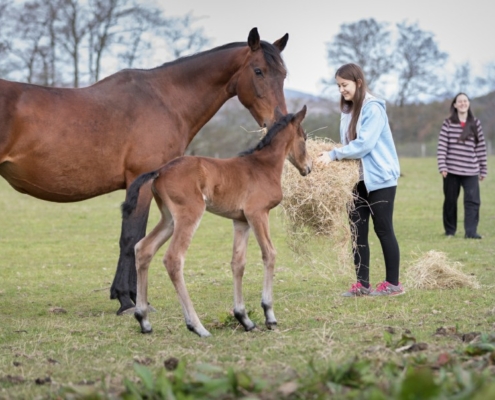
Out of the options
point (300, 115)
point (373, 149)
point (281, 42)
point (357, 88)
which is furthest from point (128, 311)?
point (357, 88)

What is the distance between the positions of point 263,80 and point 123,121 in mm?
1352

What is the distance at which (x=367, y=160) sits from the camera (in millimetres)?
7449

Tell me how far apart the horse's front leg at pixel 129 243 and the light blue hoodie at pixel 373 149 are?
183 cm

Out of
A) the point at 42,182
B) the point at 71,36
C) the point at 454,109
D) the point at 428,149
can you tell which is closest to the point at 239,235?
the point at 42,182

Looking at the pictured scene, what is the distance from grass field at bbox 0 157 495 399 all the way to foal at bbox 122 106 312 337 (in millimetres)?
315

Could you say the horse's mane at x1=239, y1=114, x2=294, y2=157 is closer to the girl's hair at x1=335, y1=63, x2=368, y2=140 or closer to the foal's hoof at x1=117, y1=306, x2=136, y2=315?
the girl's hair at x1=335, y1=63, x2=368, y2=140

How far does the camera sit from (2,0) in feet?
104

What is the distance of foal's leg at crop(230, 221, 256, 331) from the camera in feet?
19.8

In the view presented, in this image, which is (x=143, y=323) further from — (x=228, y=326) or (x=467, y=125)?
(x=467, y=125)

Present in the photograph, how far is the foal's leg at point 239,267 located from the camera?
19.8ft

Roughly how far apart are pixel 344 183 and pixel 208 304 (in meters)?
1.82

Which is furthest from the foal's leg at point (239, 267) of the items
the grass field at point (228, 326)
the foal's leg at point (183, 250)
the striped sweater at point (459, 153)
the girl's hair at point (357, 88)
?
the striped sweater at point (459, 153)

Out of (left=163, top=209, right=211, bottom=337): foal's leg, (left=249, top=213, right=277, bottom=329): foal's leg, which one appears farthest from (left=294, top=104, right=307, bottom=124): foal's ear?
(left=163, top=209, right=211, bottom=337): foal's leg

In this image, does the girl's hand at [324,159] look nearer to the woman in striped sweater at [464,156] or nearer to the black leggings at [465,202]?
the woman in striped sweater at [464,156]
